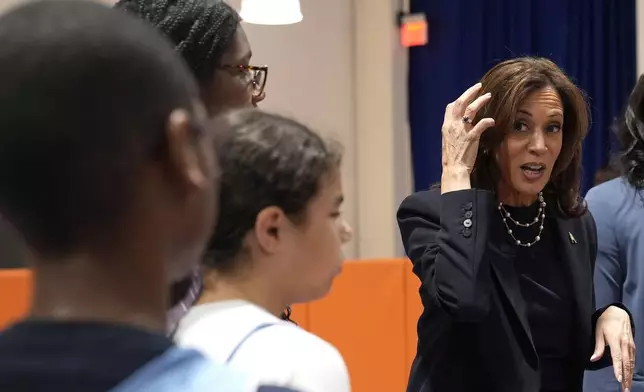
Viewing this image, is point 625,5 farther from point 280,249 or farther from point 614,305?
point 280,249

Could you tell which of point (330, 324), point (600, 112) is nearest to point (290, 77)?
point (600, 112)

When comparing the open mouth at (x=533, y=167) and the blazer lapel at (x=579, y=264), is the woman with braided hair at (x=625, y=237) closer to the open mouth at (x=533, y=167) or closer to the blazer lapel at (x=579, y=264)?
the blazer lapel at (x=579, y=264)

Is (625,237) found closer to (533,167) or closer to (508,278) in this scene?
(533,167)

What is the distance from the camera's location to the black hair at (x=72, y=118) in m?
0.54

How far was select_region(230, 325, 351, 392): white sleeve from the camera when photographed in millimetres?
819

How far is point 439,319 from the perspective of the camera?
5.71ft

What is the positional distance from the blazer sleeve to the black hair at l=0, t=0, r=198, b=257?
3.76 feet

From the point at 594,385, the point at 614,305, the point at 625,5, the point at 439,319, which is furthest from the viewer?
the point at 625,5

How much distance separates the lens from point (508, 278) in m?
1.77

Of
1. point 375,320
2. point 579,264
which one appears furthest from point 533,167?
point 375,320

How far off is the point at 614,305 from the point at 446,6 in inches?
144

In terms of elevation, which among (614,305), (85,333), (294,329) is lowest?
(614,305)

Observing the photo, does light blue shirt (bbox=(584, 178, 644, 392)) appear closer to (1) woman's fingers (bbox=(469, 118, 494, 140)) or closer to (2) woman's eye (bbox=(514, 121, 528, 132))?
(2) woman's eye (bbox=(514, 121, 528, 132))

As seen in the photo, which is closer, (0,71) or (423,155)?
(0,71)
